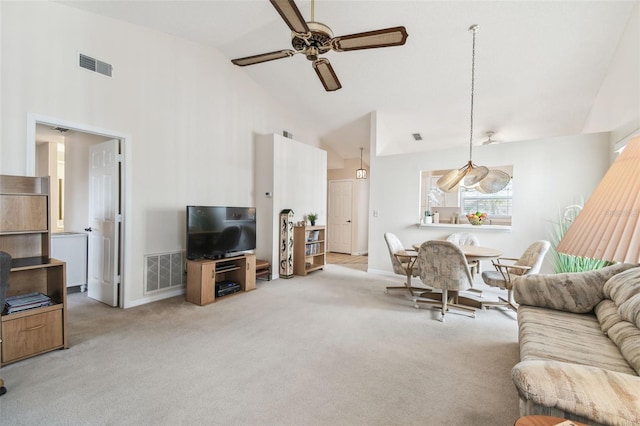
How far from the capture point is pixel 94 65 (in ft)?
10.7

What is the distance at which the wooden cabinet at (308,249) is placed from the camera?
217 inches

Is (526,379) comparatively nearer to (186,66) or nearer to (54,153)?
(186,66)

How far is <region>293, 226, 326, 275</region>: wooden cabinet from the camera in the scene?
18.1ft

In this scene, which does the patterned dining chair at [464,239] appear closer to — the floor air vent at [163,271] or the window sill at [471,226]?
the window sill at [471,226]

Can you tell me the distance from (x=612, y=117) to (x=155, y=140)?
5960 millimetres

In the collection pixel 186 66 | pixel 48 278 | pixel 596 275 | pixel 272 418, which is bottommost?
pixel 272 418

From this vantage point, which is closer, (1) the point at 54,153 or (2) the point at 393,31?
(2) the point at 393,31

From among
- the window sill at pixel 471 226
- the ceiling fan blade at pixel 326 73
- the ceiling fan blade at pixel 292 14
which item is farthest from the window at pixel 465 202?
the ceiling fan blade at pixel 292 14

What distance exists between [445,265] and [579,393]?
7.26 ft

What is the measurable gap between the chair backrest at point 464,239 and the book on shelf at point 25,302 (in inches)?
191

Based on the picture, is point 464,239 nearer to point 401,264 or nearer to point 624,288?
point 401,264

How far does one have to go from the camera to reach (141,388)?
78.9 inches

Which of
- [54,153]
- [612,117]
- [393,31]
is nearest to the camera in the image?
[393,31]

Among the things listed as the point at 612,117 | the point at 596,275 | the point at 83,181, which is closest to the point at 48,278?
the point at 83,181
